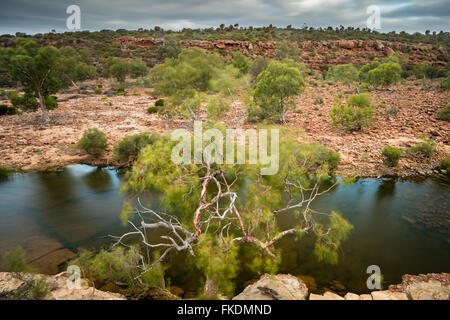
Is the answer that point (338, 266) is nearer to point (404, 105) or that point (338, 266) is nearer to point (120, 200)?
point (120, 200)

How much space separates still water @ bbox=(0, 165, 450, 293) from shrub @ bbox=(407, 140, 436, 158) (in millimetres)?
2236

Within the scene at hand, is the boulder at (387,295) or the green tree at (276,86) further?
the green tree at (276,86)

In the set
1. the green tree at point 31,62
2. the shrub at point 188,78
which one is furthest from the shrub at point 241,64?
the green tree at point 31,62

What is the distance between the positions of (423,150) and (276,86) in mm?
11372

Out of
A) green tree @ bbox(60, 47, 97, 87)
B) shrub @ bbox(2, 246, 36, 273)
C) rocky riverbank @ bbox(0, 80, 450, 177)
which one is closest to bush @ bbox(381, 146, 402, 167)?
rocky riverbank @ bbox(0, 80, 450, 177)

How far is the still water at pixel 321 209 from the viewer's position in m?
8.51

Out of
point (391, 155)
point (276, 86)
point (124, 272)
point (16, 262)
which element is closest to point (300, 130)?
point (276, 86)

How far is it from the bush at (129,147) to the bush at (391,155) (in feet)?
47.9

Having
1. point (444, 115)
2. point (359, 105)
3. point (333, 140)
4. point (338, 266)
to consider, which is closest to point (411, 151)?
point (333, 140)

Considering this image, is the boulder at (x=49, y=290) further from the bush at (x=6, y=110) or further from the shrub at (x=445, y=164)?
the bush at (x=6, y=110)

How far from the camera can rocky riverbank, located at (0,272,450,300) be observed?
21.5 ft

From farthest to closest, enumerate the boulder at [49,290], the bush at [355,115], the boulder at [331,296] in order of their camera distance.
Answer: the bush at [355,115], the boulder at [331,296], the boulder at [49,290]

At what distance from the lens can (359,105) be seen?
20.7 m

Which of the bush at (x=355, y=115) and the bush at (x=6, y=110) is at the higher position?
the bush at (x=6, y=110)
